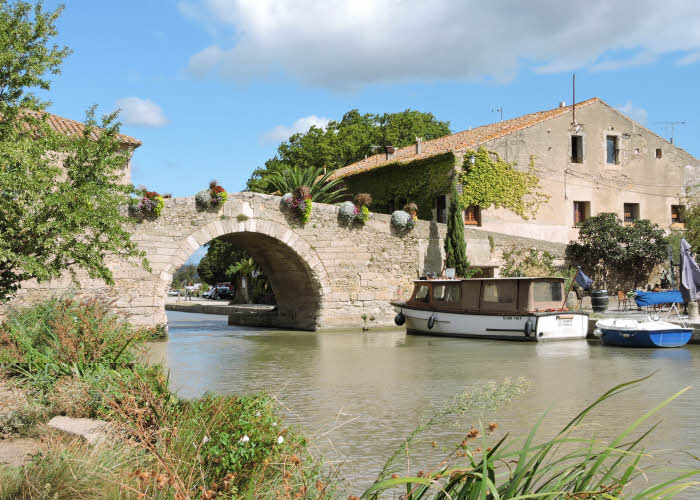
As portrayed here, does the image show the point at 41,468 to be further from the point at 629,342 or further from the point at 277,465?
the point at 629,342

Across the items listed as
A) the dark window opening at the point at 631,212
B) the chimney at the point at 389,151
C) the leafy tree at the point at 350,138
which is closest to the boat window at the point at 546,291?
the dark window opening at the point at 631,212

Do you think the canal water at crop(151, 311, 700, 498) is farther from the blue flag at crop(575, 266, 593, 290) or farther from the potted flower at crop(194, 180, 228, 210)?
the blue flag at crop(575, 266, 593, 290)

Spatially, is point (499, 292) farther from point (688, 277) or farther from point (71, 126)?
point (71, 126)

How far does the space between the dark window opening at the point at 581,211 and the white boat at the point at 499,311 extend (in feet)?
30.1

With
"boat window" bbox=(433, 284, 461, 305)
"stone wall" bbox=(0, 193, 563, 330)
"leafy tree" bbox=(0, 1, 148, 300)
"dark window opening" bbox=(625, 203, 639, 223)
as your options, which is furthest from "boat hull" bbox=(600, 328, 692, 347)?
"dark window opening" bbox=(625, 203, 639, 223)

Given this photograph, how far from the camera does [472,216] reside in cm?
2452

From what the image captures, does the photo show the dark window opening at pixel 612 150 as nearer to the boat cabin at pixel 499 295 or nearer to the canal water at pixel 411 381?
the boat cabin at pixel 499 295

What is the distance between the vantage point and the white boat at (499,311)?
17484 millimetres

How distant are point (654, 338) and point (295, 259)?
10.3 meters

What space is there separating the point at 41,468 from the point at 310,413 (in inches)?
193

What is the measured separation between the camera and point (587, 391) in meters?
10.2

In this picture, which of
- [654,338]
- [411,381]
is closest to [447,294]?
[654,338]

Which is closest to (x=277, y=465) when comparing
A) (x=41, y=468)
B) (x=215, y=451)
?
(x=215, y=451)

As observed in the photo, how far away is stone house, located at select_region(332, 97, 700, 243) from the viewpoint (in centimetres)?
2478
